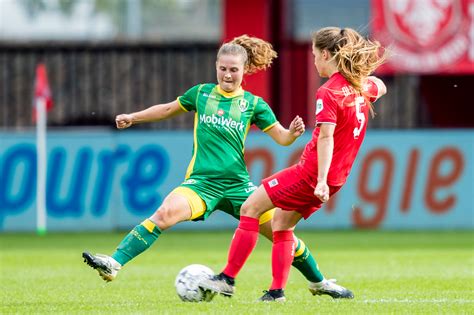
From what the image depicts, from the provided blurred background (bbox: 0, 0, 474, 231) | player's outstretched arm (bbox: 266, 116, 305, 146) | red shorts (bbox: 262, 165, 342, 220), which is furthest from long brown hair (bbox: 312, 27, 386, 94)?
blurred background (bbox: 0, 0, 474, 231)

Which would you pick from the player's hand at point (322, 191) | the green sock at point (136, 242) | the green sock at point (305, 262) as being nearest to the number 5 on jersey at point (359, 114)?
the player's hand at point (322, 191)

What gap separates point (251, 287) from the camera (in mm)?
11000

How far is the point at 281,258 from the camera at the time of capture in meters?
9.17

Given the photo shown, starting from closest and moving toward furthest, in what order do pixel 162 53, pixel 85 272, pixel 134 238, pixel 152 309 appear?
1. pixel 152 309
2. pixel 134 238
3. pixel 85 272
4. pixel 162 53

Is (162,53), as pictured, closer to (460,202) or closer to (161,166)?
(161,166)

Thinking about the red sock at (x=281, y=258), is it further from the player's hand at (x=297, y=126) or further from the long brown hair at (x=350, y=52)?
the long brown hair at (x=350, y=52)

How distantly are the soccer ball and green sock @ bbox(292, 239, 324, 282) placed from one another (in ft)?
2.19

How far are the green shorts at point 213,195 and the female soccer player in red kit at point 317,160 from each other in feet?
1.37

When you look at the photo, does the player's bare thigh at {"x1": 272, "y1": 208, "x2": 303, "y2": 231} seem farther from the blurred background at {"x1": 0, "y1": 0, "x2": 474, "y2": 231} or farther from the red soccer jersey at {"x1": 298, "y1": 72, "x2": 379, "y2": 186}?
the blurred background at {"x1": 0, "y1": 0, "x2": 474, "y2": 231}

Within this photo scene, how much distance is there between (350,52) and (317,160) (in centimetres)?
76

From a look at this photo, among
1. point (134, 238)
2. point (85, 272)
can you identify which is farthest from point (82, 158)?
point (134, 238)

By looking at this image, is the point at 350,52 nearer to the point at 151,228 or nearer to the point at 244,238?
the point at 244,238

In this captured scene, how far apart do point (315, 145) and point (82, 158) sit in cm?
1155

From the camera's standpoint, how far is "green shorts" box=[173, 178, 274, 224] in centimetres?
958
